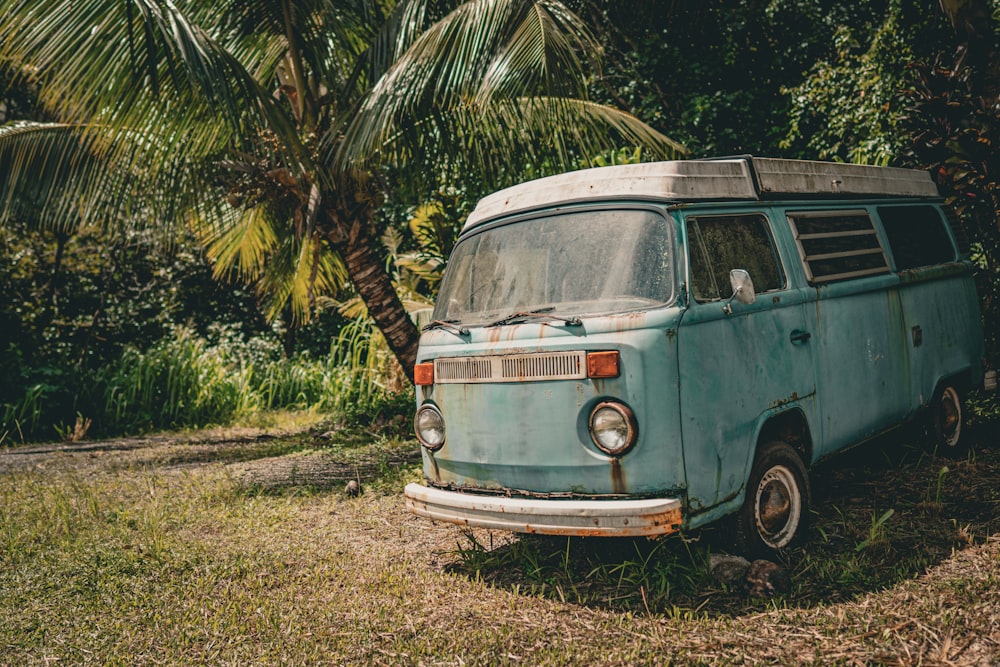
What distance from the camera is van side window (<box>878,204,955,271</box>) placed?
5.89 metres

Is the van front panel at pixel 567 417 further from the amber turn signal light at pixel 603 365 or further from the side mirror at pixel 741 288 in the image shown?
the side mirror at pixel 741 288

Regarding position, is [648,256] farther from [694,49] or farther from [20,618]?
[694,49]

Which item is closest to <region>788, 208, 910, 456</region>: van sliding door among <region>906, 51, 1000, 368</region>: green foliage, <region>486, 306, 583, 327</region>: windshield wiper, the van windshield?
the van windshield

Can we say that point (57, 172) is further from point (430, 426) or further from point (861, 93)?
point (861, 93)

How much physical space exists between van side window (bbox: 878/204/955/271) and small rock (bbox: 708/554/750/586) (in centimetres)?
271

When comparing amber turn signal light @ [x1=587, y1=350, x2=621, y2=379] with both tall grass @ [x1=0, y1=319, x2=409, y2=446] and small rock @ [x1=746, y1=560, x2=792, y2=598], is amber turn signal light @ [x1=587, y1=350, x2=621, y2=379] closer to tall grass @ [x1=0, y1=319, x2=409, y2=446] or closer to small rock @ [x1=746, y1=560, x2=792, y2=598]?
small rock @ [x1=746, y1=560, x2=792, y2=598]

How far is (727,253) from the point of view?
14.8ft

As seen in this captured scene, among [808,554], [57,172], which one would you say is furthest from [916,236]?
[57,172]

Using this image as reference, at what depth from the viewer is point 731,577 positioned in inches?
164

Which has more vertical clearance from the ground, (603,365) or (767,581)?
(603,365)

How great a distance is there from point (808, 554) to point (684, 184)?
211 centimetres

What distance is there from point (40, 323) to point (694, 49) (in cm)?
1154

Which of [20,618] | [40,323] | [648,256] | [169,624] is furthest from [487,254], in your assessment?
[40,323]

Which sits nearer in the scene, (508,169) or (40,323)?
(508,169)
